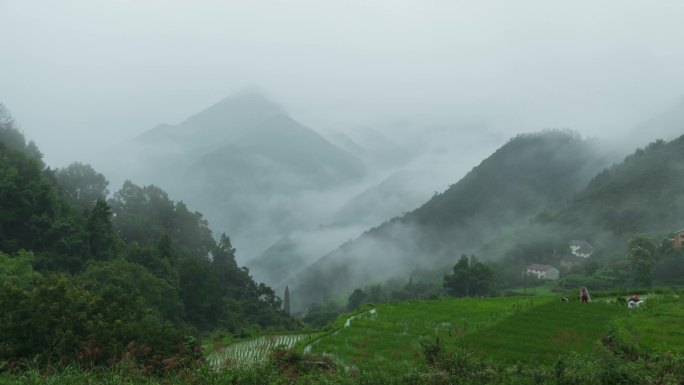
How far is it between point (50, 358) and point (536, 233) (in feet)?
282

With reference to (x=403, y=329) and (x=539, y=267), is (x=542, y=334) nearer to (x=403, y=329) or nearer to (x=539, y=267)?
(x=403, y=329)

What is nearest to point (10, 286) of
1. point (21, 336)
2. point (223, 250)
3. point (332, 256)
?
point (21, 336)

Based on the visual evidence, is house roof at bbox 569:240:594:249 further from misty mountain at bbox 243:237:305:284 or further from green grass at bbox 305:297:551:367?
misty mountain at bbox 243:237:305:284

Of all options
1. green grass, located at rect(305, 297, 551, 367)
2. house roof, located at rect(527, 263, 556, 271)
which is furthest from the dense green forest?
house roof, located at rect(527, 263, 556, 271)

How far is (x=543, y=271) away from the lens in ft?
236

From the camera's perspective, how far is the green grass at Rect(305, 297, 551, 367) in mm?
14489

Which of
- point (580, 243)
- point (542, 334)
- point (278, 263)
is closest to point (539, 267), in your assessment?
point (580, 243)

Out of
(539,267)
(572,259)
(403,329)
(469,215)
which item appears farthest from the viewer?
(469,215)

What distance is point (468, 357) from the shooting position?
1047 cm

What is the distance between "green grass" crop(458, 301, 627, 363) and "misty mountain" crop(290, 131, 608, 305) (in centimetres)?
7989

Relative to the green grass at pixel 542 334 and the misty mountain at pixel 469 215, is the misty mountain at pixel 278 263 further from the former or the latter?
the green grass at pixel 542 334

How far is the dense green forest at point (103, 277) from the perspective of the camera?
1331 cm

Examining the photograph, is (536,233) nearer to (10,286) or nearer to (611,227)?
(611,227)

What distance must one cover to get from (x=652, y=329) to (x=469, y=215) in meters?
102
